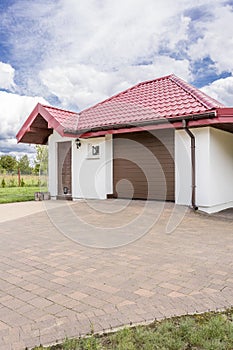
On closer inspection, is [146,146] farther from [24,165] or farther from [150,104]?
[24,165]

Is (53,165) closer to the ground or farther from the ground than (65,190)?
farther from the ground

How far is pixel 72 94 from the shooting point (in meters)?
16.8

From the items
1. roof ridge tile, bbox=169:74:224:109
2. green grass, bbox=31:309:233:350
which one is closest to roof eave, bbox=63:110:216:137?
roof ridge tile, bbox=169:74:224:109

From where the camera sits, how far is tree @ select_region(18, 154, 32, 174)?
21016 mm

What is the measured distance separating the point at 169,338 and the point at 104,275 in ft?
4.99

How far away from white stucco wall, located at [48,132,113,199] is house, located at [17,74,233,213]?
4 centimetres

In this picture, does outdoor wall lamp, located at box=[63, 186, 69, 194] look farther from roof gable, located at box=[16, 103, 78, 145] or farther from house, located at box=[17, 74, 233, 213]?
roof gable, located at box=[16, 103, 78, 145]

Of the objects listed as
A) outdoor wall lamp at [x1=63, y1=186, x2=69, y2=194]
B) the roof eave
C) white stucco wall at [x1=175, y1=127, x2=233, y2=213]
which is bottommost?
outdoor wall lamp at [x1=63, y1=186, x2=69, y2=194]

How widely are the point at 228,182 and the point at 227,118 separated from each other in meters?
2.73

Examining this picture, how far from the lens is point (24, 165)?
2386cm

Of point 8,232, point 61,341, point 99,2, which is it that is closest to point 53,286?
point 61,341

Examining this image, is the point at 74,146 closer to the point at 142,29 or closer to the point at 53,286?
the point at 142,29

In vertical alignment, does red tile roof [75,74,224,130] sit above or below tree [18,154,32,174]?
above

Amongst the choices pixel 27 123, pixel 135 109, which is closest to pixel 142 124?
pixel 135 109
